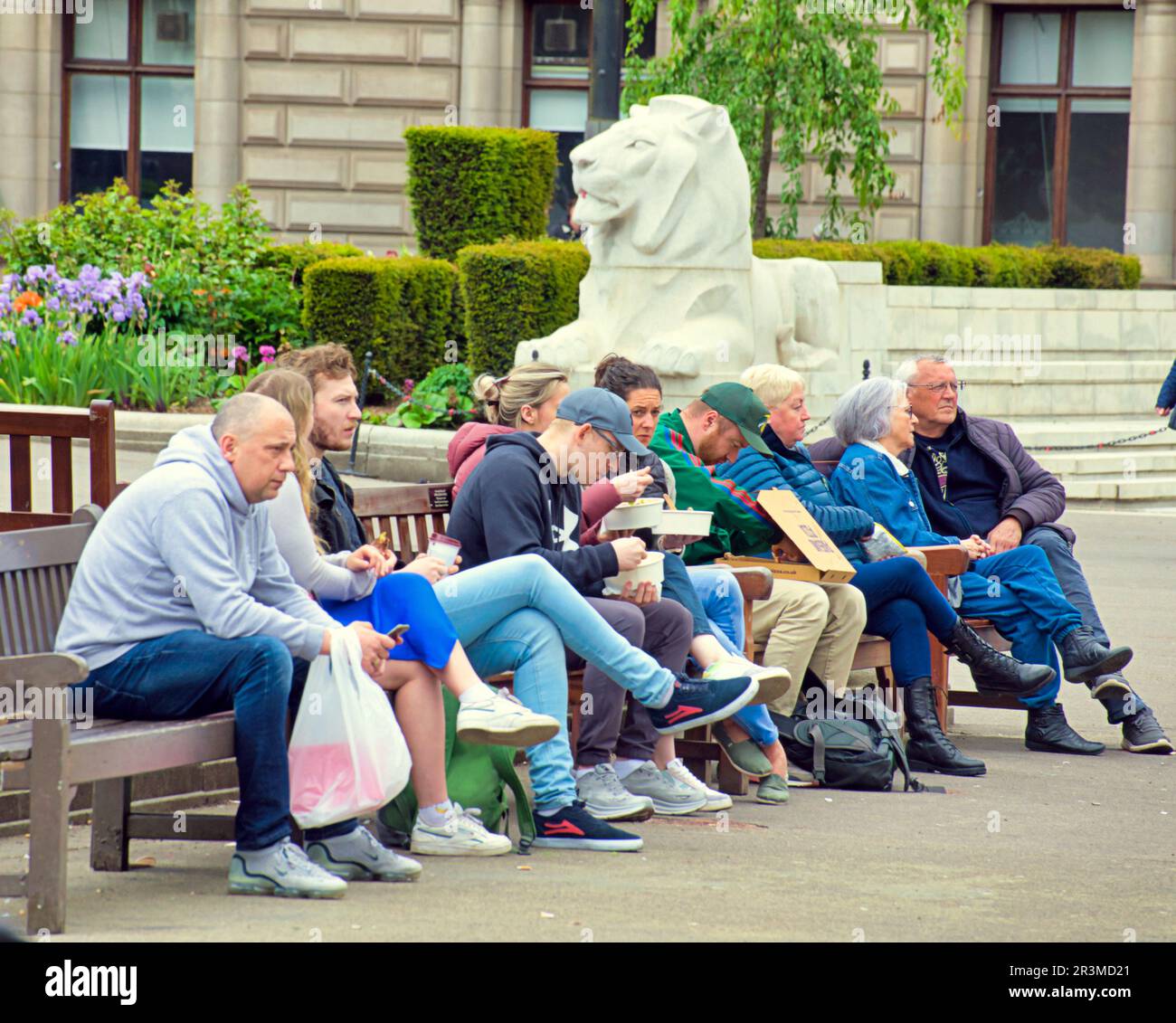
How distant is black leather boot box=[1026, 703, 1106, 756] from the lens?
7355mm

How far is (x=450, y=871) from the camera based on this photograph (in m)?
4.99

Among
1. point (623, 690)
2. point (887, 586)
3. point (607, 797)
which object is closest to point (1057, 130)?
point (887, 586)

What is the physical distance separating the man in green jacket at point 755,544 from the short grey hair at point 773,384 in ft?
0.40

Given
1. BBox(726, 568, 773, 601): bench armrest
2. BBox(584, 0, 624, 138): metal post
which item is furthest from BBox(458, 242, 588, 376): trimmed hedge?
BBox(726, 568, 773, 601): bench armrest

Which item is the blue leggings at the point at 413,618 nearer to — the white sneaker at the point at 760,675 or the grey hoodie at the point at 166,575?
the grey hoodie at the point at 166,575

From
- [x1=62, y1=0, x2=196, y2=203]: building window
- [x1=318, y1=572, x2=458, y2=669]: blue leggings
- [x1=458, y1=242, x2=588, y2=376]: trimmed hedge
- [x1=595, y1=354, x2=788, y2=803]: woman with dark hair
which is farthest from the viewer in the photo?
[x1=62, y1=0, x2=196, y2=203]: building window

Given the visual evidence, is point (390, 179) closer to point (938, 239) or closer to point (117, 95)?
point (117, 95)

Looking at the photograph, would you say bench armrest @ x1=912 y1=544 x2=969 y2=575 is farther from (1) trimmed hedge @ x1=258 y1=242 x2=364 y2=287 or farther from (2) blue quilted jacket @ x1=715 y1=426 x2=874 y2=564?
(1) trimmed hedge @ x1=258 y1=242 x2=364 y2=287

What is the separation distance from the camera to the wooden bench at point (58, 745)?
4223 millimetres

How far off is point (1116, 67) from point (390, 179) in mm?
9237

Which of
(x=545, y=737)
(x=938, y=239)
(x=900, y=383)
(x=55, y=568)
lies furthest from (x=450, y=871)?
(x=938, y=239)

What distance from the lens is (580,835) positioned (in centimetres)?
535

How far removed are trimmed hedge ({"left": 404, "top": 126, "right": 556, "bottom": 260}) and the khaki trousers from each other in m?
10.9

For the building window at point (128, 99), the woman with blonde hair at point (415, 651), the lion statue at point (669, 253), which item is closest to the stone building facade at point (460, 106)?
the building window at point (128, 99)
